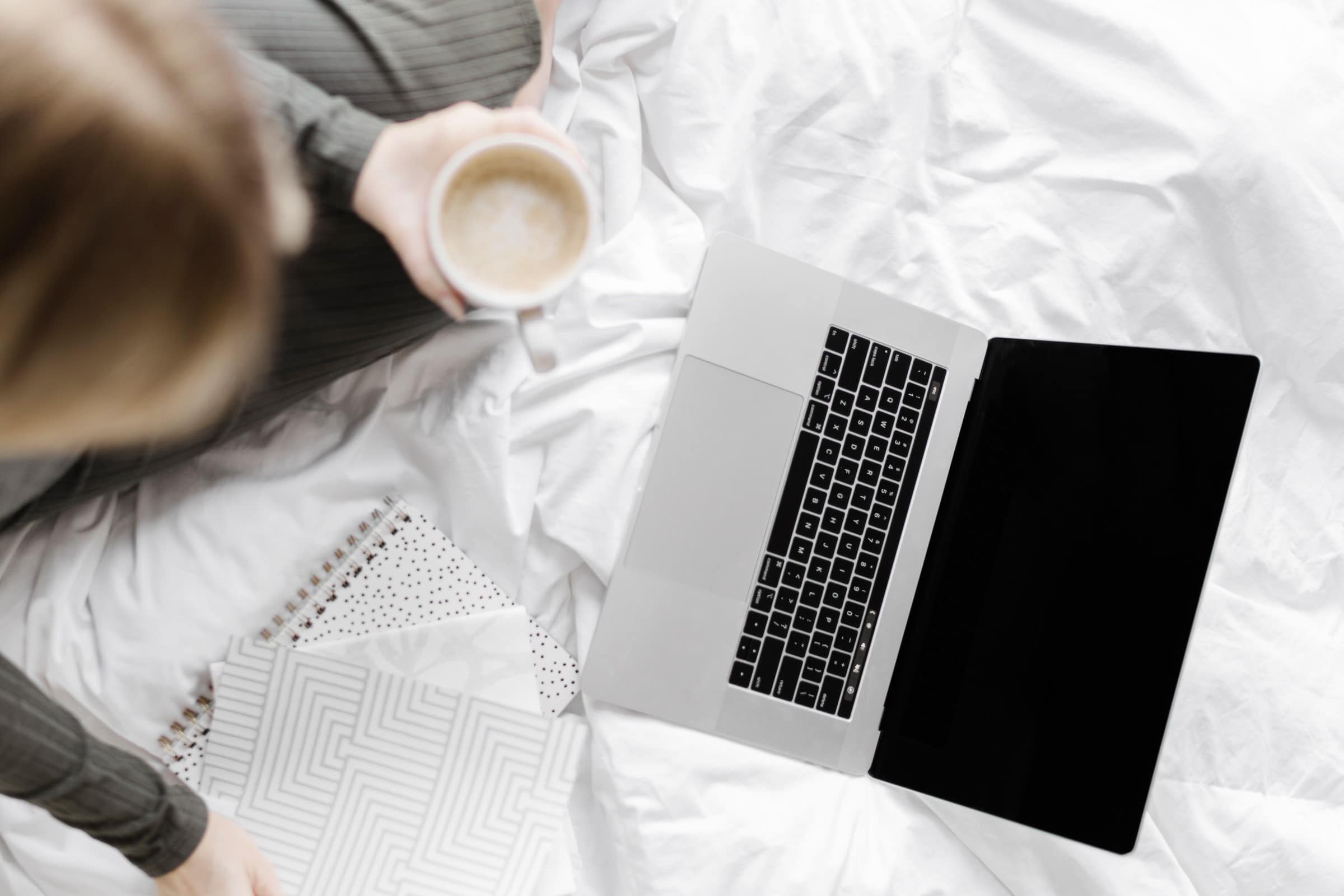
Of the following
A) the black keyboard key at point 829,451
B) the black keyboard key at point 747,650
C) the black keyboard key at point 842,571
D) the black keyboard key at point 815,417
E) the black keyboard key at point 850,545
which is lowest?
the black keyboard key at point 747,650

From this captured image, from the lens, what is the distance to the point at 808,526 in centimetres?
92

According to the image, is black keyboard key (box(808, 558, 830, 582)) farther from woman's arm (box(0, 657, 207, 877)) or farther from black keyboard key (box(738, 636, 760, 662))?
woman's arm (box(0, 657, 207, 877))

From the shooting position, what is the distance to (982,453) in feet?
2.97

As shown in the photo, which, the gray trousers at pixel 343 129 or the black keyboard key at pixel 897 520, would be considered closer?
the gray trousers at pixel 343 129

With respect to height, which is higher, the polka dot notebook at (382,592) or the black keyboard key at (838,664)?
the polka dot notebook at (382,592)

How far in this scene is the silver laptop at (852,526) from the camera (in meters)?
0.85

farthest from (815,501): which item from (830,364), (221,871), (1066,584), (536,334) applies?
(221,871)

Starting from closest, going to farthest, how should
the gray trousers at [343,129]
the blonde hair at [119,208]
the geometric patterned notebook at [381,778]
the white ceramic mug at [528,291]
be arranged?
1. the blonde hair at [119,208]
2. the white ceramic mug at [528,291]
3. the gray trousers at [343,129]
4. the geometric patterned notebook at [381,778]

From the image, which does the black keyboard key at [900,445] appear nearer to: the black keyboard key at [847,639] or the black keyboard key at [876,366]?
the black keyboard key at [876,366]

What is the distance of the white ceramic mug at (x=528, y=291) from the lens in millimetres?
627

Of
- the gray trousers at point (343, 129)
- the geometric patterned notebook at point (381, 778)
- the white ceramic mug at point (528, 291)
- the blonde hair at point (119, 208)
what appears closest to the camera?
the blonde hair at point (119, 208)

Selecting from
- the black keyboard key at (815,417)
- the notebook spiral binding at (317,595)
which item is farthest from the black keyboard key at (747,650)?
the notebook spiral binding at (317,595)

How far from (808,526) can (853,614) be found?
0.10 metres

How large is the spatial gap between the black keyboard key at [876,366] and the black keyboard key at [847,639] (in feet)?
0.80
